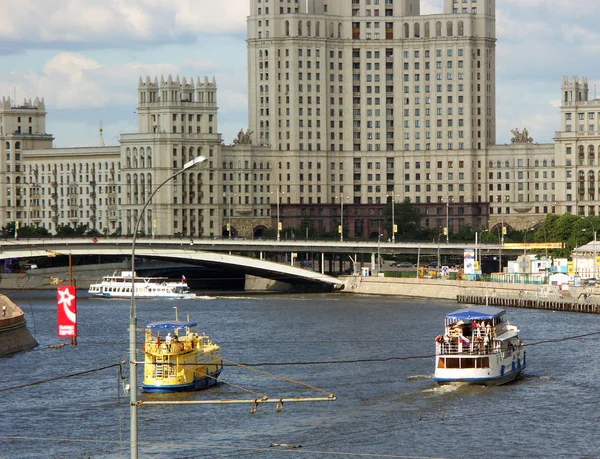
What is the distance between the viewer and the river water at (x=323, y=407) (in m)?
79.7

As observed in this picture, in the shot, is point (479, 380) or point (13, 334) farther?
point (13, 334)

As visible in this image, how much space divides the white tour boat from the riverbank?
123 feet

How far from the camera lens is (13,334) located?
403 feet

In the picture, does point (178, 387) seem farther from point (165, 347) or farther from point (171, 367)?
point (165, 347)

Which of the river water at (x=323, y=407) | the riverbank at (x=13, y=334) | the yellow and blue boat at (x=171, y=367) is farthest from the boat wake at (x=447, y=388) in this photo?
the riverbank at (x=13, y=334)

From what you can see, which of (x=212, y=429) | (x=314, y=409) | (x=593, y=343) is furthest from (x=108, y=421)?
(x=593, y=343)

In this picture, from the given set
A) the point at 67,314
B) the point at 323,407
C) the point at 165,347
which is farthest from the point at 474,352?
the point at 67,314

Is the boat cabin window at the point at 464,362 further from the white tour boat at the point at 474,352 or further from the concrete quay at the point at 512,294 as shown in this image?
the concrete quay at the point at 512,294

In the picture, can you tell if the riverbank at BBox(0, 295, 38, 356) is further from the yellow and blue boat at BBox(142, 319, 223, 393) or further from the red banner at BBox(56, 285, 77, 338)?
the red banner at BBox(56, 285, 77, 338)

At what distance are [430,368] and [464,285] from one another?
8029cm

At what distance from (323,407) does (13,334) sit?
40315 mm

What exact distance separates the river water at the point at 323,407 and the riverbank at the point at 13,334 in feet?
4.79

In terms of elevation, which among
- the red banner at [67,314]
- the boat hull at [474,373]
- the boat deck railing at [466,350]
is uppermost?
the red banner at [67,314]

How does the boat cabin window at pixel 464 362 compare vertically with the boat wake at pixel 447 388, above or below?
above
